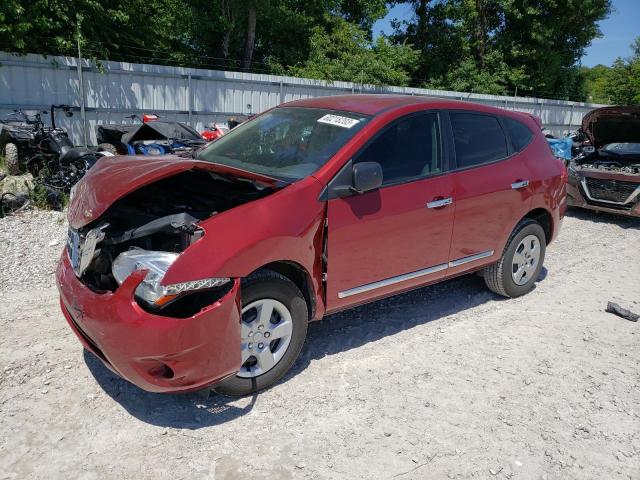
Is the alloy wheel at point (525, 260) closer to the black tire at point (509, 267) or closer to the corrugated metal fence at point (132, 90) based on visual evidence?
the black tire at point (509, 267)

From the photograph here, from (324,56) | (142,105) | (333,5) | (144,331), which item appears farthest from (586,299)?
(333,5)

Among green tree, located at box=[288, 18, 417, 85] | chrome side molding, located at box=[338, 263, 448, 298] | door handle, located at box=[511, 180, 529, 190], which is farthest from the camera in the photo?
green tree, located at box=[288, 18, 417, 85]

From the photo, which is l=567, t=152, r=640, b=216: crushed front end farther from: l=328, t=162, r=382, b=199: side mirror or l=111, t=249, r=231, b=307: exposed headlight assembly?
l=111, t=249, r=231, b=307: exposed headlight assembly

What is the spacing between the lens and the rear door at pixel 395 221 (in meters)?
3.51

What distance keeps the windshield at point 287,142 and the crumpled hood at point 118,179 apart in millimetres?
350

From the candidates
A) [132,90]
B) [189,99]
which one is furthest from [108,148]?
[189,99]

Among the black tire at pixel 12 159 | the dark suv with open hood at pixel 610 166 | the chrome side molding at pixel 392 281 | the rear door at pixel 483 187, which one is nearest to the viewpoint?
the chrome side molding at pixel 392 281

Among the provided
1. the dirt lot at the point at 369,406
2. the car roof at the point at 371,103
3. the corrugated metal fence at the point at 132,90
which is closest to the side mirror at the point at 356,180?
the car roof at the point at 371,103

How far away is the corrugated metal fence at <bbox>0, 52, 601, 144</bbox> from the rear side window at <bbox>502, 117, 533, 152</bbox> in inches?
361

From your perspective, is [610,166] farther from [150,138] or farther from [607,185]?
[150,138]

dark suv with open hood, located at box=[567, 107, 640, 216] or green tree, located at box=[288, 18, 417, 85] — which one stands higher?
green tree, located at box=[288, 18, 417, 85]

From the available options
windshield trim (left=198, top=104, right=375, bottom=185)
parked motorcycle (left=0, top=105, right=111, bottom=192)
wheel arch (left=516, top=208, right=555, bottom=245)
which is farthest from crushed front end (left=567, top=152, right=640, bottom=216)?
parked motorcycle (left=0, top=105, right=111, bottom=192)

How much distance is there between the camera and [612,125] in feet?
30.4

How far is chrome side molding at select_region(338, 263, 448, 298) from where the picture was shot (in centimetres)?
365
